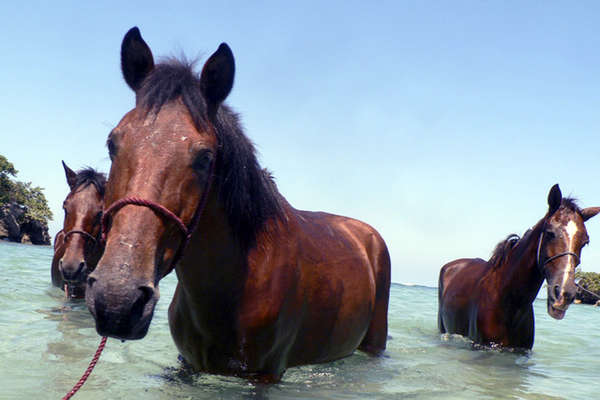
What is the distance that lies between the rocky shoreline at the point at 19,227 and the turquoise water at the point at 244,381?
1926 inches

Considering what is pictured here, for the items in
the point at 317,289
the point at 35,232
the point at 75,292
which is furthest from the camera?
the point at 35,232

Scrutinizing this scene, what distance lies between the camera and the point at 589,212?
6.48 metres

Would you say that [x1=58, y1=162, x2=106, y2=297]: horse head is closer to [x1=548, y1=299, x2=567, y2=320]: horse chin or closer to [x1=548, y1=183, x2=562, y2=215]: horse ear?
[x1=548, y1=299, x2=567, y2=320]: horse chin

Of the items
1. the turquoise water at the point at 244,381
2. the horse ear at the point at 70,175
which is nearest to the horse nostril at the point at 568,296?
the turquoise water at the point at 244,381

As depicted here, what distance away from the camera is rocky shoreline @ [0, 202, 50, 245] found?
165ft

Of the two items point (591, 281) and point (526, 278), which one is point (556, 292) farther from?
point (591, 281)

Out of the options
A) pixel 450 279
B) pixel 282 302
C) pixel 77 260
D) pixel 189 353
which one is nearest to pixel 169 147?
pixel 282 302

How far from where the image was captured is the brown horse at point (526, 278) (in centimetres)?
593

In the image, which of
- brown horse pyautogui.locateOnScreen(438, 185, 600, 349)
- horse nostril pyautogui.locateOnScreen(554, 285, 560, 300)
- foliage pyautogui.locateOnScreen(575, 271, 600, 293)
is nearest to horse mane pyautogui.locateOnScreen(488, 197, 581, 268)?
brown horse pyautogui.locateOnScreen(438, 185, 600, 349)

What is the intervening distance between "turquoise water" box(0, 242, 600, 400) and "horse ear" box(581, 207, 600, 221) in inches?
73.1

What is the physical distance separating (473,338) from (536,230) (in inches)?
65.9

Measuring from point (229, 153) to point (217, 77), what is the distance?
A: 38 cm

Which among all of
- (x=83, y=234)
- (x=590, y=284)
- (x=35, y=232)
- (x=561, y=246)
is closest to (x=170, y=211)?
(x=83, y=234)

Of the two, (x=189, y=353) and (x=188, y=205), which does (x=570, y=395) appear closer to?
(x=189, y=353)
